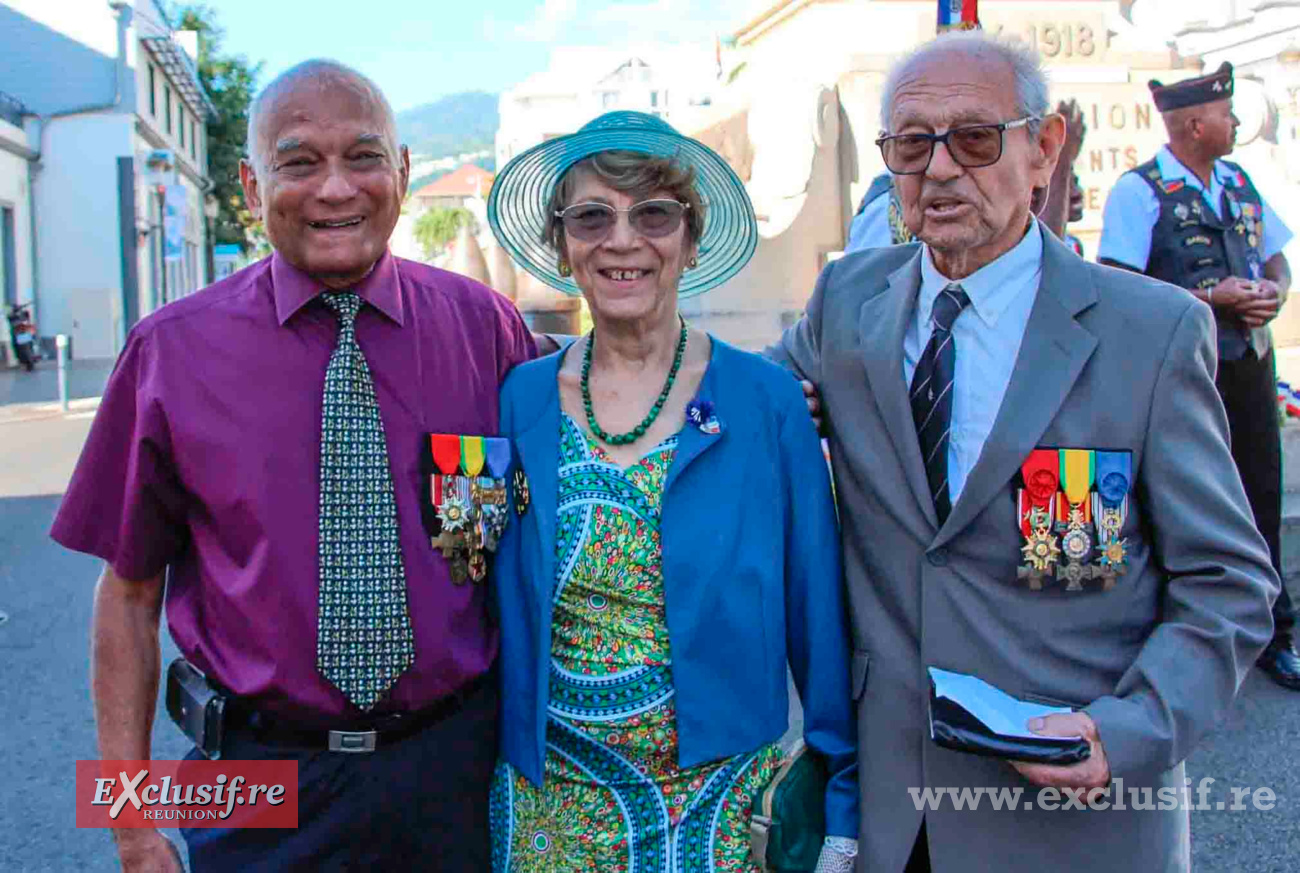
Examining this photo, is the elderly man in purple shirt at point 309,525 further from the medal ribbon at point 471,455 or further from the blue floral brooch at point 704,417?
the blue floral brooch at point 704,417

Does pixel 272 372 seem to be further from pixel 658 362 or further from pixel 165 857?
pixel 165 857

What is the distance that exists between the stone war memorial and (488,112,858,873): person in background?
905cm

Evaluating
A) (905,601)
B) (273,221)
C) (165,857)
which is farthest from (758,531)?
(165,857)

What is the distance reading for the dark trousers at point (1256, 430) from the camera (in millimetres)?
5113

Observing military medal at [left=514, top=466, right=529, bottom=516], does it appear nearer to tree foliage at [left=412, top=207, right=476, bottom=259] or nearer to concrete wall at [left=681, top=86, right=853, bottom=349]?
concrete wall at [left=681, top=86, right=853, bottom=349]

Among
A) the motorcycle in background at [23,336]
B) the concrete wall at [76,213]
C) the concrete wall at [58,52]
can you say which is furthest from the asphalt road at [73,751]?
the concrete wall at [58,52]

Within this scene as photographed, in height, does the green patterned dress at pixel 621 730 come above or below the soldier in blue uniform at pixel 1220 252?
below

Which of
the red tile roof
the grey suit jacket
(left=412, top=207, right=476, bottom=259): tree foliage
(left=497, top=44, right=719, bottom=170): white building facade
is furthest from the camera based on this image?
the red tile roof

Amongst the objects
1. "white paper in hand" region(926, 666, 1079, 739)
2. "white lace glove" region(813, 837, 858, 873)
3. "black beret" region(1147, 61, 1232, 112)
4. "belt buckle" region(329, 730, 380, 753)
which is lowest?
"white lace glove" region(813, 837, 858, 873)

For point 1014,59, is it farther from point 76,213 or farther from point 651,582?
point 76,213

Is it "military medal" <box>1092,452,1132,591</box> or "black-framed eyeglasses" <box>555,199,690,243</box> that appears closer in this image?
"military medal" <box>1092,452,1132,591</box>

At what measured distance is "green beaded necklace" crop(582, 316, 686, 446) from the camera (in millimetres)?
2357
